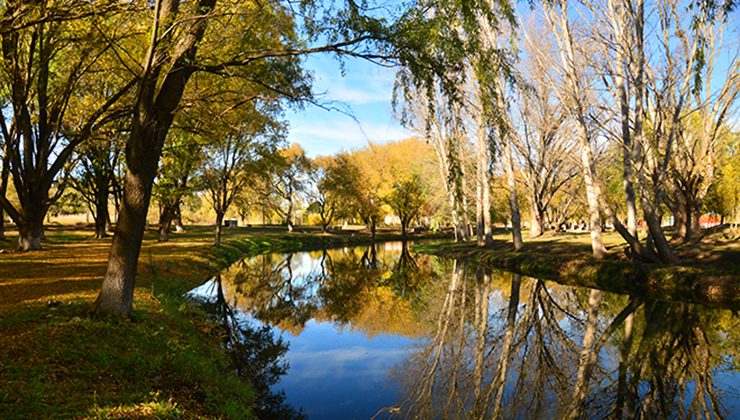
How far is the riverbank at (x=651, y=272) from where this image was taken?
1356cm

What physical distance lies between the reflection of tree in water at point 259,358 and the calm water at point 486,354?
4cm

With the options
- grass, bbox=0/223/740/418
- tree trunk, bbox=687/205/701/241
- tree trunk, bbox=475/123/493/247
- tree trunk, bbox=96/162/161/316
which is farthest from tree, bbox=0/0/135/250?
tree trunk, bbox=687/205/701/241

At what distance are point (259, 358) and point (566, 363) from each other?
7108 millimetres

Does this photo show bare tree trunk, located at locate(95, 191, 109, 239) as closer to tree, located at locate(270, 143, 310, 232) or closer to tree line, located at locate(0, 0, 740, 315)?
tree line, located at locate(0, 0, 740, 315)

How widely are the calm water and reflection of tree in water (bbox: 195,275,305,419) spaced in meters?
0.04

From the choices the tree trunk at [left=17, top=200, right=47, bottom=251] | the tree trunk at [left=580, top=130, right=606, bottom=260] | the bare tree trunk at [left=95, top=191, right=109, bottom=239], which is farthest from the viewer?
the bare tree trunk at [left=95, top=191, right=109, bottom=239]

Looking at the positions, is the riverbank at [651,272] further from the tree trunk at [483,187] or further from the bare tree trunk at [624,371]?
the tree trunk at [483,187]

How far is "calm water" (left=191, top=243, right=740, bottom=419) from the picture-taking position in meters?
7.24

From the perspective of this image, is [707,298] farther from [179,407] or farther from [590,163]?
[179,407]

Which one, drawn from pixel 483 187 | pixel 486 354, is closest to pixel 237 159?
pixel 483 187

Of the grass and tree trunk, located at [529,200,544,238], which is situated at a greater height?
tree trunk, located at [529,200,544,238]

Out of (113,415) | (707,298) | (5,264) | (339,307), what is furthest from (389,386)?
(5,264)

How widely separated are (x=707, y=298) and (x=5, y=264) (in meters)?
24.3

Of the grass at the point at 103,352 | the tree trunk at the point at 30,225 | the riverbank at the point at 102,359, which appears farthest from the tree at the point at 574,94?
the tree trunk at the point at 30,225
